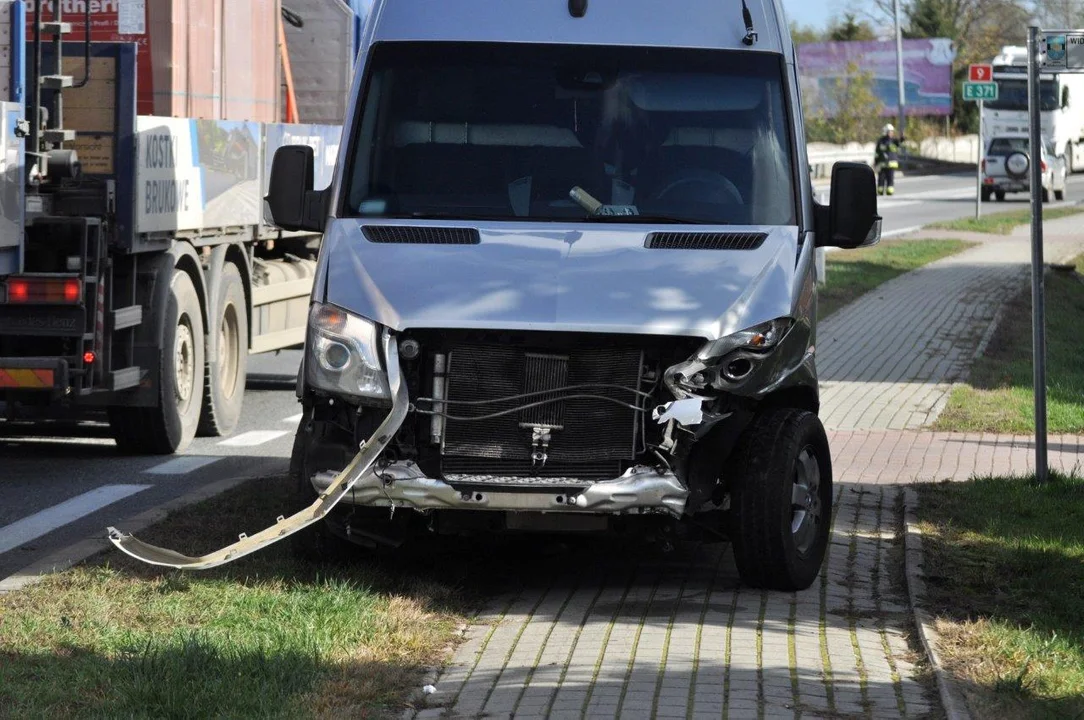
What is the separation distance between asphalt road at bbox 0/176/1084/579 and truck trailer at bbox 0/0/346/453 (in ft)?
0.87

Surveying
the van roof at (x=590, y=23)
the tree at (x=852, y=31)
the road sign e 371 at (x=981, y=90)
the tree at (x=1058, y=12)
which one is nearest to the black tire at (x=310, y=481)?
the van roof at (x=590, y=23)

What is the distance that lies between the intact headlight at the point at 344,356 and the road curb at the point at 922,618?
2.16 metres

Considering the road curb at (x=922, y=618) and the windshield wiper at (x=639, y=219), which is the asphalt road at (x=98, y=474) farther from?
the road curb at (x=922, y=618)

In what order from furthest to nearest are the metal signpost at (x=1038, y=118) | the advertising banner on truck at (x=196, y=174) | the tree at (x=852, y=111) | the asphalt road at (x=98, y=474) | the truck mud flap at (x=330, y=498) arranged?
the tree at (x=852, y=111) → the advertising banner on truck at (x=196, y=174) → the metal signpost at (x=1038, y=118) → the asphalt road at (x=98, y=474) → the truck mud flap at (x=330, y=498)

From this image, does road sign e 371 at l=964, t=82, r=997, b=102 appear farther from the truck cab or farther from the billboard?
the billboard

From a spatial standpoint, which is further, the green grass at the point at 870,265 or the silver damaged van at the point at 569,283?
the green grass at the point at 870,265

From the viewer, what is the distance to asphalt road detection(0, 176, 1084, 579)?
28.9 feet

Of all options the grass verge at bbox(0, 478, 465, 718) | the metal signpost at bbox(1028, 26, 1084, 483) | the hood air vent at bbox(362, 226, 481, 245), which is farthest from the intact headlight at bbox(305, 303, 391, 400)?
the metal signpost at bbox(1028, 26, 1084, 483)

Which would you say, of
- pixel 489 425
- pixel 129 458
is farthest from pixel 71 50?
pixel 489 425

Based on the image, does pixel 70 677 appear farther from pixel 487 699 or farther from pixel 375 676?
pixel 487 699

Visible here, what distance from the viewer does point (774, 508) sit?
23.2ft

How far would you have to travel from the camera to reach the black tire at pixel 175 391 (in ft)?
36.6

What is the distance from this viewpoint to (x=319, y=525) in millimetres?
7297

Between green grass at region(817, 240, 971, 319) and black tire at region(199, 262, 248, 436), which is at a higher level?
green grass at region(817, 240, 971, 319)
